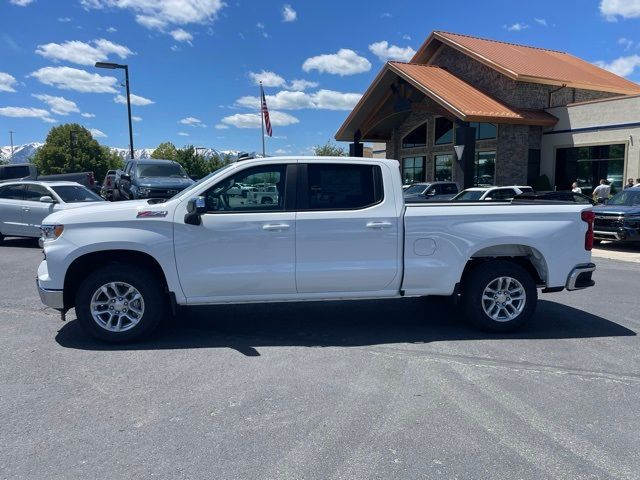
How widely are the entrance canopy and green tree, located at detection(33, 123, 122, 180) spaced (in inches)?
2157

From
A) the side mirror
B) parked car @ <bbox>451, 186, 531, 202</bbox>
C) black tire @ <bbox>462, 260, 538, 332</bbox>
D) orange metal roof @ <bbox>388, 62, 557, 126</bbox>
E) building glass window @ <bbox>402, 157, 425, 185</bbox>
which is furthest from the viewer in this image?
building glass window @ <bbox>402, 157, 425, 185</bbox>

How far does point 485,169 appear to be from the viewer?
83.9ft

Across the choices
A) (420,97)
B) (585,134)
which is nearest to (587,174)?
(585,134)

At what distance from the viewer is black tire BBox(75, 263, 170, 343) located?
514cm

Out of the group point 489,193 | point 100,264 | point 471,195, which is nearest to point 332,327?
point 100,264

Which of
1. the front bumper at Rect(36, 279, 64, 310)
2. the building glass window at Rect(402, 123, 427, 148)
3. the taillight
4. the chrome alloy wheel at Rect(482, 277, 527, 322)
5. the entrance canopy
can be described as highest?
the entrance canopy

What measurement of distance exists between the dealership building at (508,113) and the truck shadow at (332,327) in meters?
16.4

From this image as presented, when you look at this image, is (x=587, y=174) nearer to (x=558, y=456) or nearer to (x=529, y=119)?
(x=529, y=119)

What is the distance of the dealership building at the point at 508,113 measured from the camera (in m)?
21.6

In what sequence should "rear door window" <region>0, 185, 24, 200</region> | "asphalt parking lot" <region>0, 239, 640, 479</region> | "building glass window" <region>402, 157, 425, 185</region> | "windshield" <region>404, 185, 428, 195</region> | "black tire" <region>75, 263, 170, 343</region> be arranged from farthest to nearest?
"building glass window" <region>402, 157, 425, 185</region> < "windshield" <region>404, 185, 428, 195</region> < "rear door window" <region>0, 185, 24, 200</region> < "black tire" <region>75, 263, 170, 343</region> < "asphalt parking lot" <region>0, 239, 640, 479</region>

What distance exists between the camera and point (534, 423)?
3641 millimetres

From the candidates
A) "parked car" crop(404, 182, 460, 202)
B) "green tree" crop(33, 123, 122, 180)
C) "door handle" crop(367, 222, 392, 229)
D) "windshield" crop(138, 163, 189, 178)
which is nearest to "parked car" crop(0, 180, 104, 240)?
"windshield" crop(138, 163, 189, 178)

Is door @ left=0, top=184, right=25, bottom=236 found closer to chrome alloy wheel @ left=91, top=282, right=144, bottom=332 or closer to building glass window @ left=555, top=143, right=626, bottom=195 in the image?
chrome alloy wheel @ left=91, top=282, right=144, bottom=332

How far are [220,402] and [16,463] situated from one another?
1361mm
